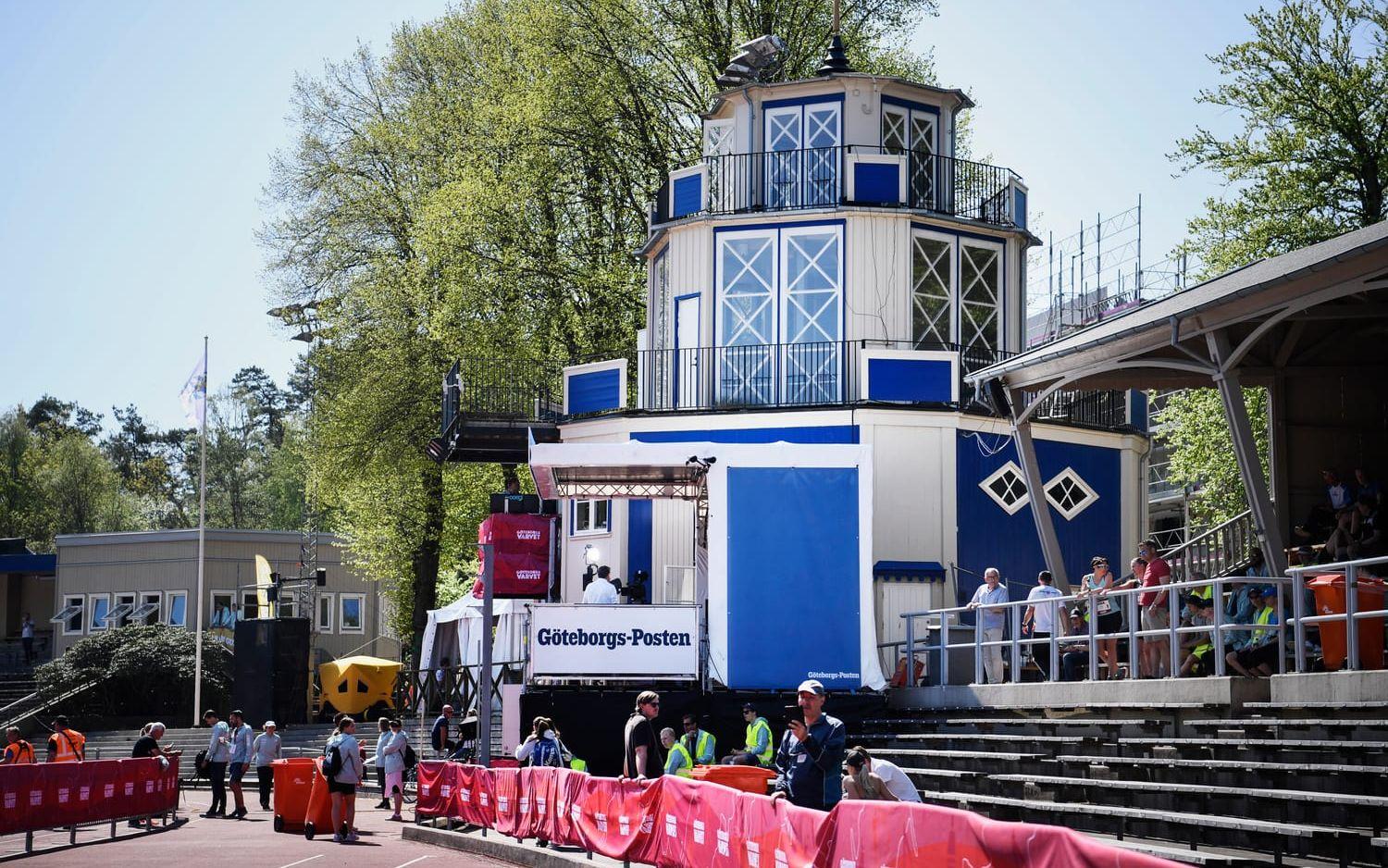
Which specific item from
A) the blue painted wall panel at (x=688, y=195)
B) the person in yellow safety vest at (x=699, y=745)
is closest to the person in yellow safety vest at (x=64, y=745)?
the person in yellow safety vest at (x=699, y=745)

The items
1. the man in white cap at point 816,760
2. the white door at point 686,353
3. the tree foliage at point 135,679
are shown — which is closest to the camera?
the man in white cap at point 816,760

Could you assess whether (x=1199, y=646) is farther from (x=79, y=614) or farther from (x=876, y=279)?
(x=79, y=614)

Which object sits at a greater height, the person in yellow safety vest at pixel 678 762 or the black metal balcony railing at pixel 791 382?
the black metal balcony railing at pixel 791 382

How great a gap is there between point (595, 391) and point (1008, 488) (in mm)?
8059

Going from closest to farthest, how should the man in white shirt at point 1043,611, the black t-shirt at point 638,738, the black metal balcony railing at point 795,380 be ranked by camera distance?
the black t-shirt at point 638,738 → the man in white shirt at point 1043,611 → the black metal balcony railing at point 795,380

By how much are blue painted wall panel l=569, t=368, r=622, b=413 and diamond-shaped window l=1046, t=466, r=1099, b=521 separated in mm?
8214

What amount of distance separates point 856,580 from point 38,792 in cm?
1176

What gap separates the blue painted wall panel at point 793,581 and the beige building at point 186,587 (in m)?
36.1

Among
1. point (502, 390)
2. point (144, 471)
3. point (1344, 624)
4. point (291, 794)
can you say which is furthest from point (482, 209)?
point (144, 471)

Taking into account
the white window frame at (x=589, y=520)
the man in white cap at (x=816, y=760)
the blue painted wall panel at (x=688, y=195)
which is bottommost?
the man in white cap at (x=816, y=760)

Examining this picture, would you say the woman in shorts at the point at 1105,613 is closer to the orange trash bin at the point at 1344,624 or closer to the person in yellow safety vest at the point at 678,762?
the orange trash bin at the point at 1344,624

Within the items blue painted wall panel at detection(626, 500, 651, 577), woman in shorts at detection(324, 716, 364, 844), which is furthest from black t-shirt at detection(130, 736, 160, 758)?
blue painted wall panel at detection(626, 500, 651, 577)

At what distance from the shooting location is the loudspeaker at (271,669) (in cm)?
4050

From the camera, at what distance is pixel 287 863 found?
60.5 feet
